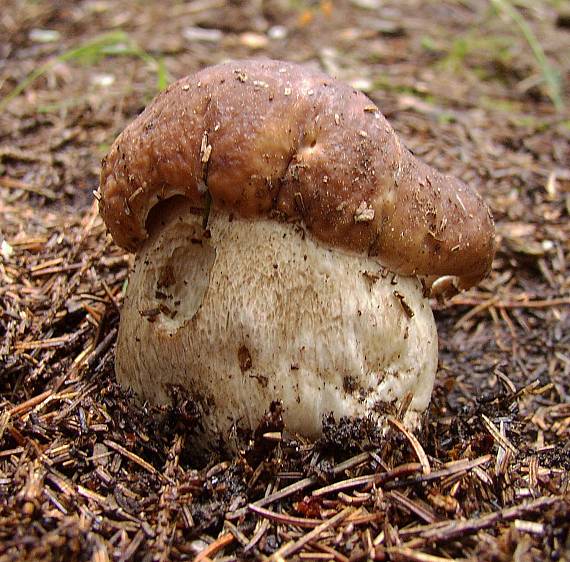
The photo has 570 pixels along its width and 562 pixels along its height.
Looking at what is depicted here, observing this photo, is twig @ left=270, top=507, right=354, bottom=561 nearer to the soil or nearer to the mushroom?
the soil

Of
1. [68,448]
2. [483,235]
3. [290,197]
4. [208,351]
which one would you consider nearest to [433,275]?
[483,235]

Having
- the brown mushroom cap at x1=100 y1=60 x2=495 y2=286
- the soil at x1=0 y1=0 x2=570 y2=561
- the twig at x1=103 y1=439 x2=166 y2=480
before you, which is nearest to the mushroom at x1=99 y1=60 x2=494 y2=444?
the brown mushroom cap at x1=100 y1=60 x2=495 y2=286

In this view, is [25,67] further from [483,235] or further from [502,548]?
[502,548]

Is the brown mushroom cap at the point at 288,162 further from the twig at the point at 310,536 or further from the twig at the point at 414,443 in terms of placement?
the twig at the point at 310,536

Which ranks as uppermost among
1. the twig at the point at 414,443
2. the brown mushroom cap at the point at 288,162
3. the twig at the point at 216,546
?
the brown mushroom cap at the point at 288,162

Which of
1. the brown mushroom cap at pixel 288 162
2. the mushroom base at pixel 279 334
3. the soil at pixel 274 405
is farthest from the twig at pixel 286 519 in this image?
the brown mushroom cap at pixel 288 162

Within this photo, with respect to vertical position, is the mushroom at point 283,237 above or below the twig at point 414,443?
above
